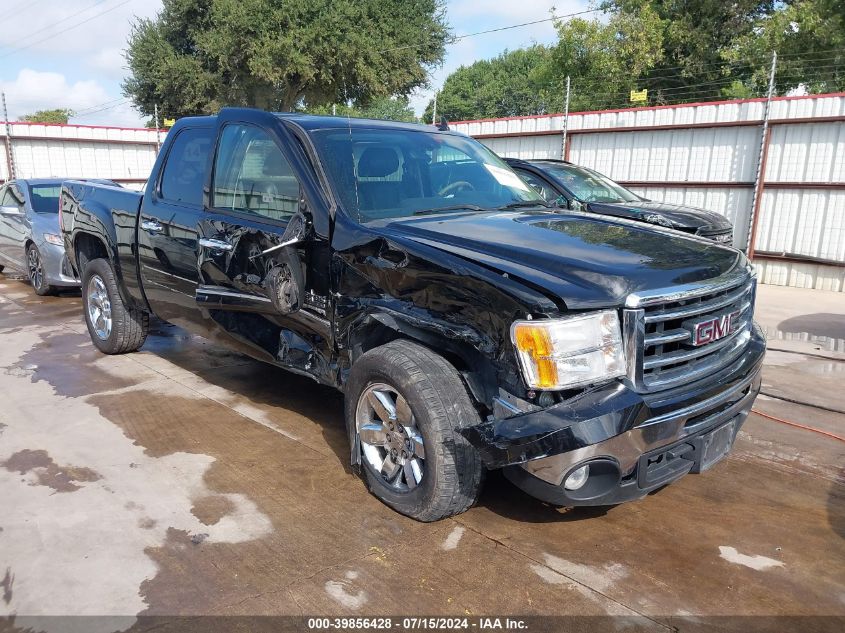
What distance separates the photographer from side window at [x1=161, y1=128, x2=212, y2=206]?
4.63 m

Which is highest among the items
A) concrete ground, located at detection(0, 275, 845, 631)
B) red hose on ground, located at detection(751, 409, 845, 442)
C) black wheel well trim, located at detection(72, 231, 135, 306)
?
black wheel well trim, located at detection(72, 231, 135, 306)

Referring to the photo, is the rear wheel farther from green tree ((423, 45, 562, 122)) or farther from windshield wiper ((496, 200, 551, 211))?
green tree ((423, 45, 562, 122))

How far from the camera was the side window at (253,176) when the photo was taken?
390 centimetres

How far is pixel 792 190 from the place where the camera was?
1097 centimetres

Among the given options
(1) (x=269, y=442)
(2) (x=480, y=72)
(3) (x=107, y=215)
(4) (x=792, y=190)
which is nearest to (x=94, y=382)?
(3) (x=107, y=215)

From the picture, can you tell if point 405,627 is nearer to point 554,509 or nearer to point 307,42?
point 554,509

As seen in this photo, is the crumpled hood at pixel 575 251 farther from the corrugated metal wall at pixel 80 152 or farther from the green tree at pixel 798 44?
the green tree at pixel 798 44

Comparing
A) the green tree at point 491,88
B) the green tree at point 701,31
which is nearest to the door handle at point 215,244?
the green tree at point 701,31

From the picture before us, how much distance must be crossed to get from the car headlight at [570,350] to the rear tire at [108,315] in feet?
14.5

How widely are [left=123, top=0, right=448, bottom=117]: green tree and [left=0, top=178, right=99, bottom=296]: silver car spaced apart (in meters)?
17.4

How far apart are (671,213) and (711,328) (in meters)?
5.67

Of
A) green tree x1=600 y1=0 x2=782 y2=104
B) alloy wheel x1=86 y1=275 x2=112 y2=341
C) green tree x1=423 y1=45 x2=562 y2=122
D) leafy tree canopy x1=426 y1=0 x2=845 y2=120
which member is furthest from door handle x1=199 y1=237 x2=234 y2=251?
green tree x1=423 y1=45 x2=562 y2=122

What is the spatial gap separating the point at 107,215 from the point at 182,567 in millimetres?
3662

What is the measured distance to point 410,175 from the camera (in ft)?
13.1
